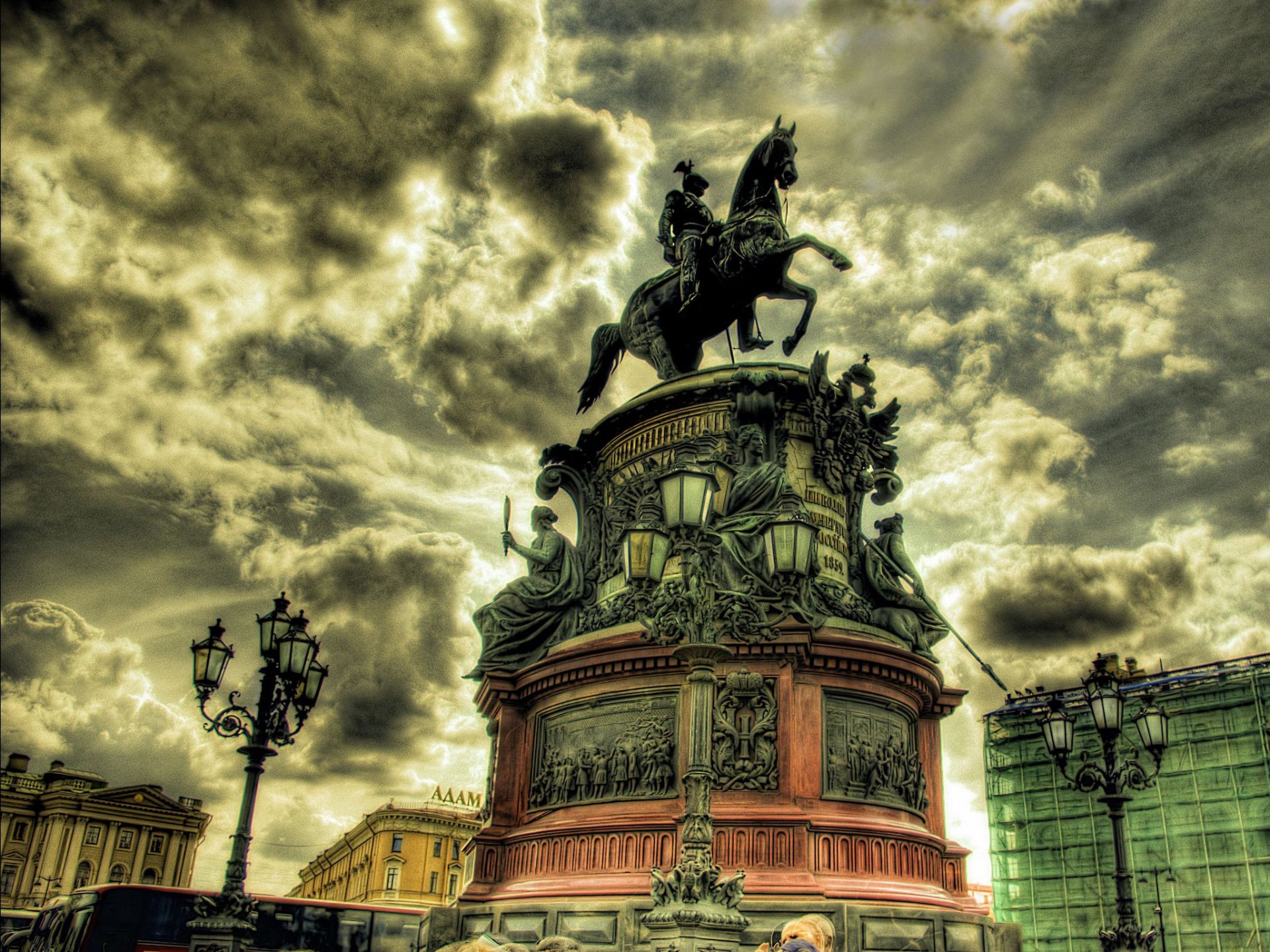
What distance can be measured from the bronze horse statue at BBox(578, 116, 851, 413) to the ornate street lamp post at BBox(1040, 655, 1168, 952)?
33.7ft

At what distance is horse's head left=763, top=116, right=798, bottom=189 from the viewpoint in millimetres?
22188

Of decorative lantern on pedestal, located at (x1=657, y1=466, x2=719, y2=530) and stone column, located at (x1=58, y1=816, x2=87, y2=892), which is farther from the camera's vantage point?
stone column, located at (x1=58, y1=816, x2=87, y2=892)

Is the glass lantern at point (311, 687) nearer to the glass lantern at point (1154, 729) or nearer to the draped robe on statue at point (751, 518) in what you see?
the draped robe on statue at point (751, 518)

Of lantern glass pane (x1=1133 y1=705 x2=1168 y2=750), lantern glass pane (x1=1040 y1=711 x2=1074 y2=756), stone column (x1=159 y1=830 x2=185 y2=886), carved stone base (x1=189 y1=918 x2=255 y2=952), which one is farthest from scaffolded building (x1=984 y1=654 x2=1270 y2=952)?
stone column (x1=159 y1=830 x2=185 y2=886)

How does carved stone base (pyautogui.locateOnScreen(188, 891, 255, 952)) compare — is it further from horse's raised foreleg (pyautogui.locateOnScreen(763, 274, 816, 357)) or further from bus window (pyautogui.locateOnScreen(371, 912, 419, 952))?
Answer: horse's raised foreleg (pyautogui.locateOnScreen(763, 274, 816, 357))

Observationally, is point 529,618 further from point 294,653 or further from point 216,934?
point 216,934

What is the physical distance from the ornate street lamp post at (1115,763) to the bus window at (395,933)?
10.3 meters

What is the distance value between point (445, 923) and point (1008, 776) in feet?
104

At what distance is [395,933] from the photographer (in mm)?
16422

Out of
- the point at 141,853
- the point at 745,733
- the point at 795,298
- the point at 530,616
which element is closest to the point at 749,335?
the point at 795,298

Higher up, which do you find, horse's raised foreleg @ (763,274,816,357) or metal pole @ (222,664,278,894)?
horse's raised foreleg @ (763,274,816,357)

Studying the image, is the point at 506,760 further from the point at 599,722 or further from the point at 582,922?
→ the point at 582,922

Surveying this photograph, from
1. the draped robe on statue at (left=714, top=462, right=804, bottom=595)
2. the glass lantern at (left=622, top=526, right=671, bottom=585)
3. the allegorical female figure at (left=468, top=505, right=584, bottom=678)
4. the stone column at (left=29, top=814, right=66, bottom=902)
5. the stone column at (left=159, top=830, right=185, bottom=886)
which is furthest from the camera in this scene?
the stone column at (left=159, top=830, right=185, bottom=886)

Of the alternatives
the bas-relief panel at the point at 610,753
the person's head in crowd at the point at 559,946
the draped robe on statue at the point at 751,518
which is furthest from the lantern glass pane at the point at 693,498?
the bas-relief panel at the point at 610,753
